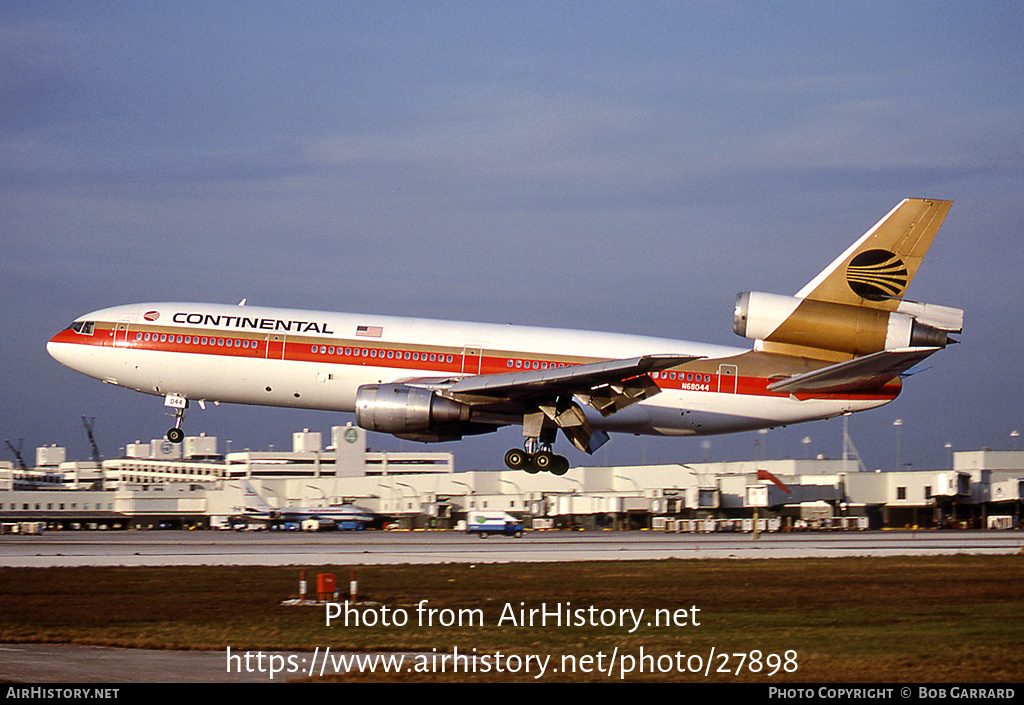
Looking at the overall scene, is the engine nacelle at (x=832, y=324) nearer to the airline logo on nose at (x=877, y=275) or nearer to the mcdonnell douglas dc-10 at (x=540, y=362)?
the mcdonnell douglas dc-10 at (x=540, y=362)

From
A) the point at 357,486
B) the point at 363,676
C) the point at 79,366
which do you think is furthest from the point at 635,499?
the point at 363,676

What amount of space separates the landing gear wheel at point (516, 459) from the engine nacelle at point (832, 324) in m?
9.98

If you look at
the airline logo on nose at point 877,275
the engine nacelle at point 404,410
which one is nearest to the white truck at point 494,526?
the engine nacelle at point 404,410

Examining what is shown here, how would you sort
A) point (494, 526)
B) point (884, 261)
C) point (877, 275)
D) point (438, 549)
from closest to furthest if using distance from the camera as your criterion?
point (877, 275), point (884, 261), point (438, 549), point (494, 526)

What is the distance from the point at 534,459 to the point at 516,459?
2.42 ft

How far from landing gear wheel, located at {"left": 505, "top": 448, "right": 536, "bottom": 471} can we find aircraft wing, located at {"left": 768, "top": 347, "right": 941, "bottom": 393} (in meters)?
10.4

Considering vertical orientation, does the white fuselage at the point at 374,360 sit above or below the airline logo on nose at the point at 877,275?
below

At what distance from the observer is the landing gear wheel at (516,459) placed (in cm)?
4625

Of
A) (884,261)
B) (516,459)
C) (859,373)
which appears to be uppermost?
(884,261)

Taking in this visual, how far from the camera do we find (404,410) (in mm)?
42938

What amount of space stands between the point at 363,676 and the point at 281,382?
27.8 metres

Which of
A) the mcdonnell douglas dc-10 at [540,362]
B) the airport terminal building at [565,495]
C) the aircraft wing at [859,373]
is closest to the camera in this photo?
the aircraft wing at [859,373]

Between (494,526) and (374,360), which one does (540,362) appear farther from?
(494,526)

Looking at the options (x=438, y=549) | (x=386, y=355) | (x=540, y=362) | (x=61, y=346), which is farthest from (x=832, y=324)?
(x=61, y=346)
